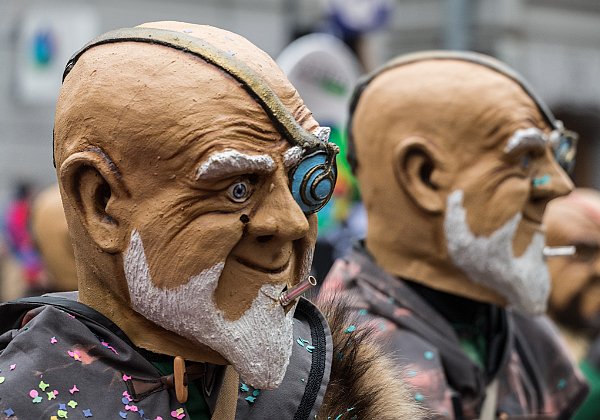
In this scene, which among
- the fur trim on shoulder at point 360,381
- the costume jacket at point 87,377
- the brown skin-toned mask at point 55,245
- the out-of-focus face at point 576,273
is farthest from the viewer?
the brown skin-toned mask at point 55,245

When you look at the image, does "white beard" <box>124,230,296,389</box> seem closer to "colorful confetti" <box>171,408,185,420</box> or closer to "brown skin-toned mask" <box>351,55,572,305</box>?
"colorful confetti" <box>171,408,185,420</box>

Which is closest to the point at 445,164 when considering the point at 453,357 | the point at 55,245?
the point at 453,357

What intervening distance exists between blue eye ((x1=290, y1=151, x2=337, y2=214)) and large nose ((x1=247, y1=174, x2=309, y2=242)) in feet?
0.06

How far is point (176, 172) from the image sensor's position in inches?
85.1

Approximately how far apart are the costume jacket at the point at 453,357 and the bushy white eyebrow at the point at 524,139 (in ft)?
1.91

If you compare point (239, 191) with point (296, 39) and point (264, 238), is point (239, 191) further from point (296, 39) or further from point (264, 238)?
point (296, 39)

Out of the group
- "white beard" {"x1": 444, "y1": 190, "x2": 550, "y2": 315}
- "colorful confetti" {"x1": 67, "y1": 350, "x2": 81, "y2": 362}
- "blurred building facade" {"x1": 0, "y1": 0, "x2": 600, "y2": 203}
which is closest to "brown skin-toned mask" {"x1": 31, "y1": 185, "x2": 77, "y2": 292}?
"white beard" {"x1": 444, "y1": 190, "x2": 550, "y2": 315}

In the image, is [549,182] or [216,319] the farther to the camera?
[549,182]

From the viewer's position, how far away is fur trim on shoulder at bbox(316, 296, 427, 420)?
8.07 ft

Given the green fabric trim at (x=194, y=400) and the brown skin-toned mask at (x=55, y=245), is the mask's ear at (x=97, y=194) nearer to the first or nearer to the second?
the green fabric trim at (x=194, y=400)

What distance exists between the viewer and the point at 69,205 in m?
2.25

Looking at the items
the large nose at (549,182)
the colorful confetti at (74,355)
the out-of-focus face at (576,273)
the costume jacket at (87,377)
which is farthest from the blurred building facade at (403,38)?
the colorful confetti at (74,355)

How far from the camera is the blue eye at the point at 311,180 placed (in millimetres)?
2203

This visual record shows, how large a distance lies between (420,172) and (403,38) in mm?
12097
